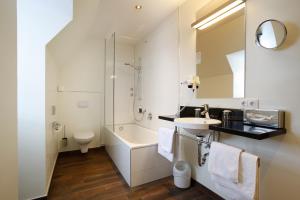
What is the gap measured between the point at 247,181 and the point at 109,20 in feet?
9.48

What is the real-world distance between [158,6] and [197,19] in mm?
652

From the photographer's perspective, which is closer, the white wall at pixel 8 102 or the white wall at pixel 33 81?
the white wall at pixel 8 102

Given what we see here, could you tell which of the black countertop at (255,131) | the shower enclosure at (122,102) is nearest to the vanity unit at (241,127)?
the black countertop at (255,131)

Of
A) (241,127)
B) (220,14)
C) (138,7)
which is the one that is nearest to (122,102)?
(138,7)

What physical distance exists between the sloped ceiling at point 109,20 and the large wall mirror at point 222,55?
29.4 inches

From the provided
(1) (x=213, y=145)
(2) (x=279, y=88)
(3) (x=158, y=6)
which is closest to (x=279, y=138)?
(2) (x=279, y=88)

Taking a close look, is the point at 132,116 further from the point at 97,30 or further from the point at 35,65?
the point at 35,65

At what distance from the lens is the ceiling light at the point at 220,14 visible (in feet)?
5.05

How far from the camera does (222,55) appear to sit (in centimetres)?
181

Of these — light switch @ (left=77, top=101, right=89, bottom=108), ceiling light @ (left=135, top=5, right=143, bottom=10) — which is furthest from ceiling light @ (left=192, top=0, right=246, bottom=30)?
light switch @ (left=77, top=101, right=89, bottom=108)

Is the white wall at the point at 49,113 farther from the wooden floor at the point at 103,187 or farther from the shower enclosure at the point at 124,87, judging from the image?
the shower enclosure at the point at 124,87

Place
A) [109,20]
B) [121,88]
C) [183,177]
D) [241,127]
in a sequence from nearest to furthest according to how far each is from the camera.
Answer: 1. [241,127]
2. [183,177]
3. [109,20]
4. [121,88]

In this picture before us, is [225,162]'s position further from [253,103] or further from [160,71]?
[160,71]

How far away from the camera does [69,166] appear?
8.72ft
